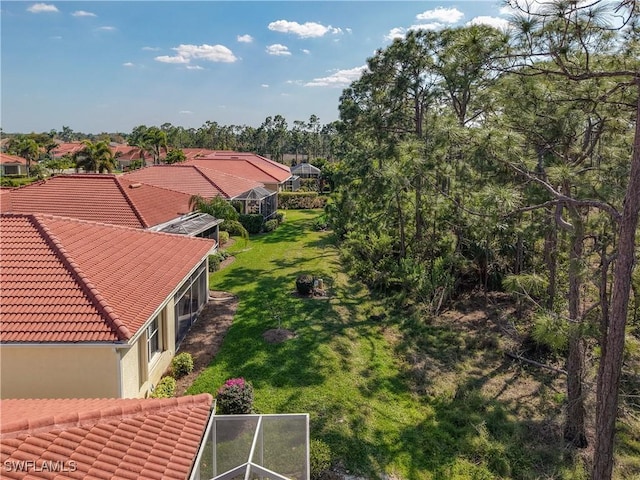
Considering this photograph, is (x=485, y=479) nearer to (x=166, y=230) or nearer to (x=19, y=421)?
(x=19, y=421)

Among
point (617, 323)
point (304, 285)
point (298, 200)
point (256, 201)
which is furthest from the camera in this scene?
point (298, 200)

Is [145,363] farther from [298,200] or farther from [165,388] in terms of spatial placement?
[298,200]

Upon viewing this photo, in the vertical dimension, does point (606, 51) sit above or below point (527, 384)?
above

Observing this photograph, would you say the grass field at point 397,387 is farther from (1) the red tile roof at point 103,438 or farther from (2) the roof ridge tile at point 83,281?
(1) the red tile roof at point 103,438

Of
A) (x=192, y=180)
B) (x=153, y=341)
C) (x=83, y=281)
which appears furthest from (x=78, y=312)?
(x=192, y=180)

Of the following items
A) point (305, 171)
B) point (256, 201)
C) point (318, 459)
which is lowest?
point (318, 459)

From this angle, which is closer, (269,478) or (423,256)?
(269,478)

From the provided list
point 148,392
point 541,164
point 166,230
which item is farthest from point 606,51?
point 166,230

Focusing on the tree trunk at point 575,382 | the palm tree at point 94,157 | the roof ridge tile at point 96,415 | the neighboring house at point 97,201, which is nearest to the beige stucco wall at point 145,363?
the roof ridge tile at point 96,415
